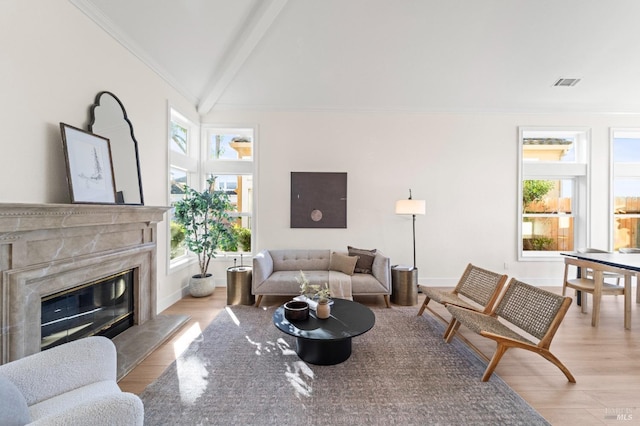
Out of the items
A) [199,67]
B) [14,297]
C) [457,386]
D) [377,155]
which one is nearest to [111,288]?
[14,297]

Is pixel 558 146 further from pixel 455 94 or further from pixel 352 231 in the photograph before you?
pixel 352 231

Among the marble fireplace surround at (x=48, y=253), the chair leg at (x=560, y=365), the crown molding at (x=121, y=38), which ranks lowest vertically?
the chair leg at (x=560, y=365)

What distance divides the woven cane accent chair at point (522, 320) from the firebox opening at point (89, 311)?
332 cm

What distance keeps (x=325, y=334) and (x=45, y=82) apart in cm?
297

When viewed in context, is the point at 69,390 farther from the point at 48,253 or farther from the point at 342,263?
the point at 342,263

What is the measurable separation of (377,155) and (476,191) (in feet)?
6.08

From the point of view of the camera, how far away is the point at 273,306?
12.0 feet

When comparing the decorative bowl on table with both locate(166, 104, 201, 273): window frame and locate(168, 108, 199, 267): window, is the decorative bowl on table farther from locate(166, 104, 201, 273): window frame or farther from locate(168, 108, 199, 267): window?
locate(168, 108, 199, 267): window

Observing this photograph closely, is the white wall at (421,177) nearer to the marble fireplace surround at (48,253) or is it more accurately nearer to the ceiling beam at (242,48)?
the ceiling beam at (242,48)

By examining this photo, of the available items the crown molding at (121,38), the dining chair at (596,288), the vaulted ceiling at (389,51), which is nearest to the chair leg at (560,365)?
the dining chair at (596,288)

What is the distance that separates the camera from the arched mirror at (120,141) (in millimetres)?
2463

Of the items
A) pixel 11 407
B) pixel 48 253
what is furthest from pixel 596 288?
pixel 48 253

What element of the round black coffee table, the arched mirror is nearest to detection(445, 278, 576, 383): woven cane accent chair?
the round black coffee table

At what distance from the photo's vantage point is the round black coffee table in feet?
7.08
